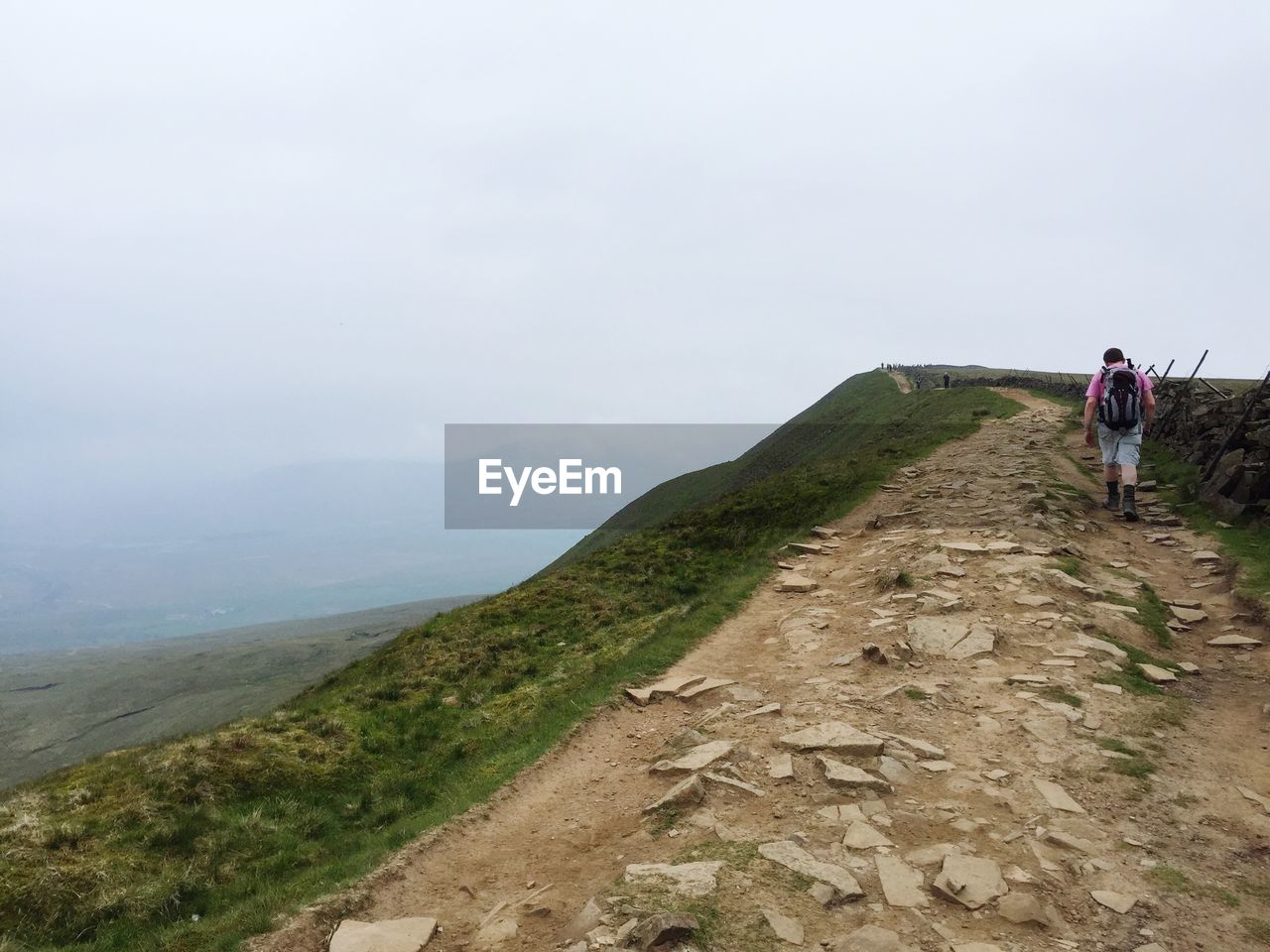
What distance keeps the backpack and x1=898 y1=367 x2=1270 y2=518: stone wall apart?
3088 mm

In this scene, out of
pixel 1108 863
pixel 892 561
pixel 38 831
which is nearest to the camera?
pixel 1108 863

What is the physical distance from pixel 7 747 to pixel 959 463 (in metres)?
129

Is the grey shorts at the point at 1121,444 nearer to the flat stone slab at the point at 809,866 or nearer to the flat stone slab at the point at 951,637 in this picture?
the flat stone slab at the point at 951,637

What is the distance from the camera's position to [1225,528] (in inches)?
725

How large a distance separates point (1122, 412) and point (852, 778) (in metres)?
17.1

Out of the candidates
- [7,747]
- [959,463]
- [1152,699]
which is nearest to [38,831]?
[1152,699]

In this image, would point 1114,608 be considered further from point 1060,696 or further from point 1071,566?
point 1060,696

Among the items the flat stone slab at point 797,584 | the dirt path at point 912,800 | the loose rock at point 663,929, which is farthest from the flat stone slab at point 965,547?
the loose rock at point 663,929

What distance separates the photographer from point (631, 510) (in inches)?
3086

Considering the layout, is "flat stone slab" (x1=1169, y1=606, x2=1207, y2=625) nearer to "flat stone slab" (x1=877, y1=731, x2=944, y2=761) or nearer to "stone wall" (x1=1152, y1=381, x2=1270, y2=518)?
"stone wall" (x1=1152, y1=381, x2=1270, y2=518)

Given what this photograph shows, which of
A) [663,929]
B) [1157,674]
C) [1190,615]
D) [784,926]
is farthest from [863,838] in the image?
[1190,615]

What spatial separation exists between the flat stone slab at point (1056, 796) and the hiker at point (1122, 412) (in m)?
14.9

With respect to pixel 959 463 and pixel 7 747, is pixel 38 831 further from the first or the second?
pixel 7 747

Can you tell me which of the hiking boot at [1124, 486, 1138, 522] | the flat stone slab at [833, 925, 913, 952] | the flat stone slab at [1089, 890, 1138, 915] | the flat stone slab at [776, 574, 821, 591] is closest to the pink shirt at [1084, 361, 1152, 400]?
the hiking boot at [1124, 486, 1138, 522]
